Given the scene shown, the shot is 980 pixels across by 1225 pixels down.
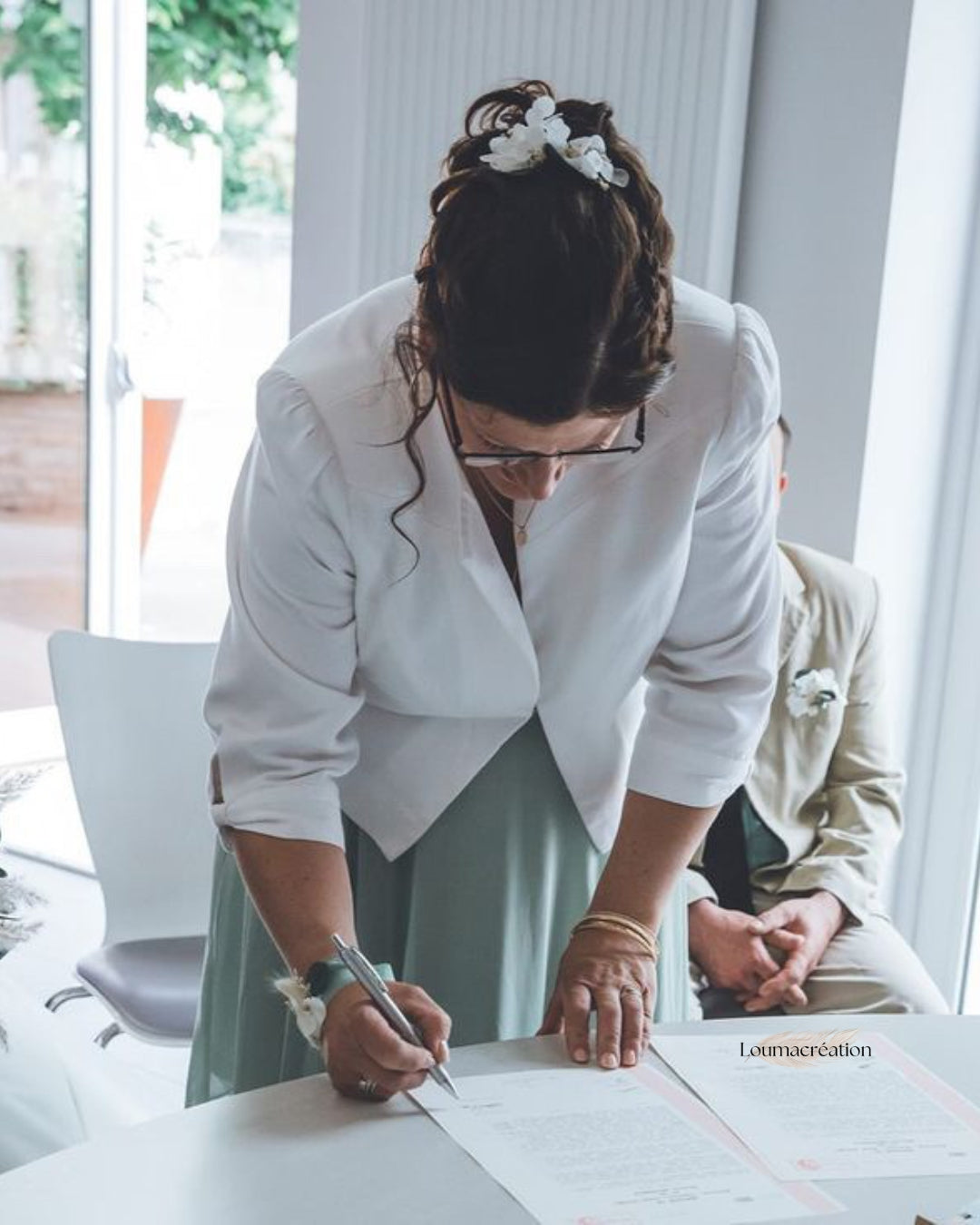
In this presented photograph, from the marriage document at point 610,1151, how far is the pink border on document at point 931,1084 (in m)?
0.19

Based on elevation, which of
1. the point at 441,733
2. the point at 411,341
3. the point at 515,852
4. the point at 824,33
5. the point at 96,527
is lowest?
the point at 96,527

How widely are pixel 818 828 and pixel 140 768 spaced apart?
1.05m

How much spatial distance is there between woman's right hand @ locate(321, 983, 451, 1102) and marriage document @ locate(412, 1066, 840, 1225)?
39 mm

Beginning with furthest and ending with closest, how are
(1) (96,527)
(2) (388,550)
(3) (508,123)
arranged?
1. (1) (96,527)
2. (2) (388,550)
3. (3) (508,123)

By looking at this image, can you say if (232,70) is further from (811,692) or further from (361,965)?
(361,965)

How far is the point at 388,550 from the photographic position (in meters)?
1.42

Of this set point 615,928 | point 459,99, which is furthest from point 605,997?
point 459,99

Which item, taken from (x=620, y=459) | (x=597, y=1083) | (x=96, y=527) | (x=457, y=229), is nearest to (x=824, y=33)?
(x=620, y=459)

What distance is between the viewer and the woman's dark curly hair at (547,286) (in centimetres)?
117

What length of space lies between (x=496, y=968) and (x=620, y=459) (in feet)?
1.60

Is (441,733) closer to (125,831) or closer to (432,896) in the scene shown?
(432,896)

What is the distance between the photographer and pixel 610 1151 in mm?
1227

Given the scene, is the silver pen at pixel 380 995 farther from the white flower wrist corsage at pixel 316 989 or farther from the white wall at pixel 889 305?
the white wall at pixel 889 305

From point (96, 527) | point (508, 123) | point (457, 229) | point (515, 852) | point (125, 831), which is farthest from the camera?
point (96, 527)
